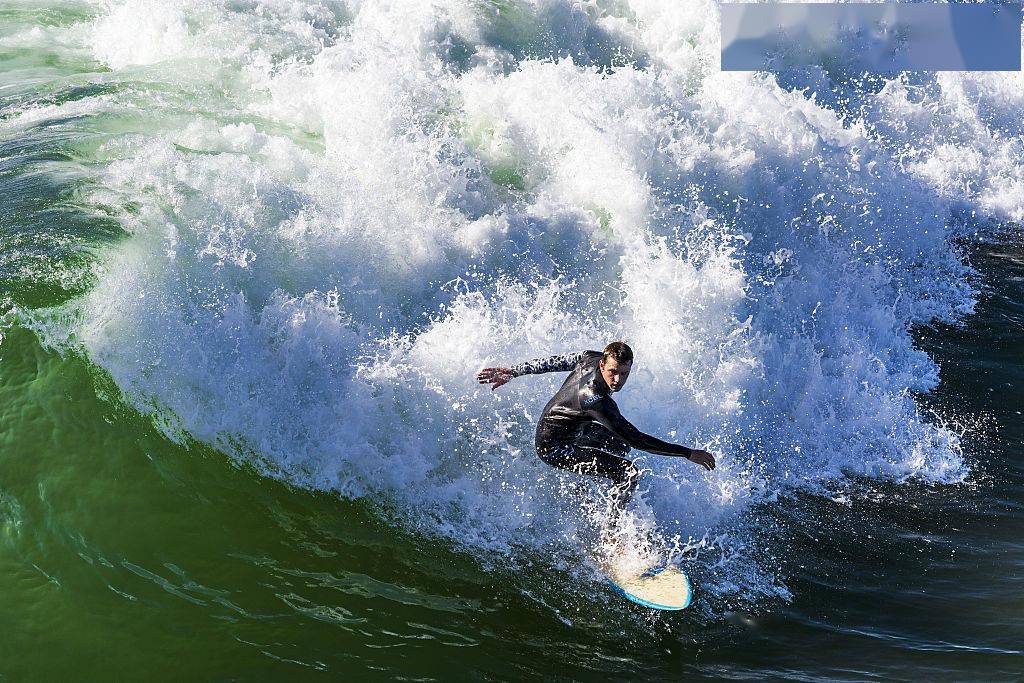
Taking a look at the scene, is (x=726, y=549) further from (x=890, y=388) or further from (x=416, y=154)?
(x=416, y=154)

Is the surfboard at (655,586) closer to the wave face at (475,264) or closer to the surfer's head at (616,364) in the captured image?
the wave face at (475,264)

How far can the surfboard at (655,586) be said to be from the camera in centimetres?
508

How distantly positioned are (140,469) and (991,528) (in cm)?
594

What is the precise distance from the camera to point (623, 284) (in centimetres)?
756

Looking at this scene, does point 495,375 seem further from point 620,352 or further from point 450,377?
point 620,352

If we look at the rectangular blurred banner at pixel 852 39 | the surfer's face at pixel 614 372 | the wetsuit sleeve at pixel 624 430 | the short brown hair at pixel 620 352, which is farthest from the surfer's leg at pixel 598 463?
the rectangular blurred banner at pixel 852 39

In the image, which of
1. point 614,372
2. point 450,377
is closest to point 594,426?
point 614,372

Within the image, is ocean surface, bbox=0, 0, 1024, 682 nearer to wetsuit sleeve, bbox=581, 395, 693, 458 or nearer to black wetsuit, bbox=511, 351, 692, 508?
black wetsuit, bbox=511, 351, 692, 508

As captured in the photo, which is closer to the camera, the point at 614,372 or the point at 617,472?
the point at 614,372

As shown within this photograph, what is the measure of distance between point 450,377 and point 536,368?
977 millimetres

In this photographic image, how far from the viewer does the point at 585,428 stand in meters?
5.23

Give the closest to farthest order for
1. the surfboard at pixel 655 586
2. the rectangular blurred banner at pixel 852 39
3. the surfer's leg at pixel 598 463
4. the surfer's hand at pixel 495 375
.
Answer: the surfboard at pixel 655 586, the surfer's leg at pixel 598 463, the surfer's hand at pixel 495 375, the rectangular blurred banner at pixel 852 39

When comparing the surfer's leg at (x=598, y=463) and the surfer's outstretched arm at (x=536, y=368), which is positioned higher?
the surfer's outstretched arm at (x=536, y=368)

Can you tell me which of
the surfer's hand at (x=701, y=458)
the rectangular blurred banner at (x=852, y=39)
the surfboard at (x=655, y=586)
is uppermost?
the rectangular blurred banner at (x=852, y=39)
